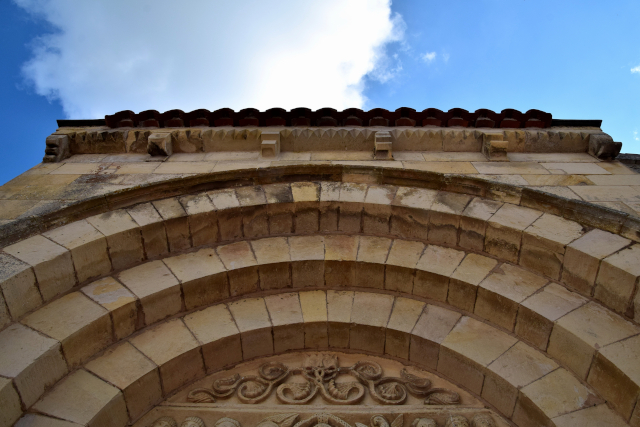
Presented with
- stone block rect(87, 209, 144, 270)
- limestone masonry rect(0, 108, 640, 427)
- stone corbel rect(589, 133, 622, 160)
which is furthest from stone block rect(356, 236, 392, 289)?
stone corbel rect(589, 133, 622, 160)

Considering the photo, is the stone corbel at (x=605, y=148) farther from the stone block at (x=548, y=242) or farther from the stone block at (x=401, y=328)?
the stone block at (x=401, y=328)

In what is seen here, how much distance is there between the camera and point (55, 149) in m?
6.95

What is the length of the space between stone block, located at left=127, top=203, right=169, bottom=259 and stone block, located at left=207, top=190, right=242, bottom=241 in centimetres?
65

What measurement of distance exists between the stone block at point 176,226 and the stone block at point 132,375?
134 cm

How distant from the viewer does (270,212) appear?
18.5 feet

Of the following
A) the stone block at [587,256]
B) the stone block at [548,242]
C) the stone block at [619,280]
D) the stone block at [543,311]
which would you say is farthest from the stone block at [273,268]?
the stone block at [619,280]

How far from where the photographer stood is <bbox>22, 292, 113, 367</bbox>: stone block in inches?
159

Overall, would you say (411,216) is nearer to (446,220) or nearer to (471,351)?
(446,220)

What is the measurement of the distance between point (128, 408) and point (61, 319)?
1019 millimetres

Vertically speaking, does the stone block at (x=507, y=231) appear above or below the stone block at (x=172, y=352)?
above

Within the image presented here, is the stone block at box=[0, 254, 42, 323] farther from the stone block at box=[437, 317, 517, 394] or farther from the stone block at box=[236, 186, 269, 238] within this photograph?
the stone block at box=[437, 317, 517, 394]

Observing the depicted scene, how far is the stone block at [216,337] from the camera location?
4.54 meters

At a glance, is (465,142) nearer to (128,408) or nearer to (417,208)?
(417,208)

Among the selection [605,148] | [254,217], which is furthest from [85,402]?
[605,148]
